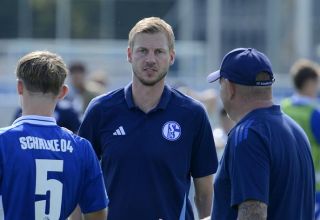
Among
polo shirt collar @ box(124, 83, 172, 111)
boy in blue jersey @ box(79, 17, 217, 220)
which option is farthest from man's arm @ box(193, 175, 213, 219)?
polo shirt collar @ box(124, 83, 172, 111)

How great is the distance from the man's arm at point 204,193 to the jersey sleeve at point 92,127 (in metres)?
0.63

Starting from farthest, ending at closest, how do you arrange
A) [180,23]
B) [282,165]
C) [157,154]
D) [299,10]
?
[180,23] → [299,10] → [157,154] → [282,165]

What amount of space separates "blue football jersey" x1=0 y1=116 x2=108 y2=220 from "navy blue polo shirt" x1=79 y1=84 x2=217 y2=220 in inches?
28.1

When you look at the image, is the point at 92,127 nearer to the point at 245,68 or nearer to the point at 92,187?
the point at 92,187

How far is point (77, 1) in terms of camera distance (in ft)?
86.9

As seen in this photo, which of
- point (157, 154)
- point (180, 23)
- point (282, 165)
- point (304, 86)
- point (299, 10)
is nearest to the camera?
point (282, 165)

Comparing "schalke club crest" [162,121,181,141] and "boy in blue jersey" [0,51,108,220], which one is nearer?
"boy in blue jersey" [0,51,108,220]

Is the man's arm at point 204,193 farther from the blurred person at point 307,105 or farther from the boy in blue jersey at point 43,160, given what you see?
the blurred person at point 307,105

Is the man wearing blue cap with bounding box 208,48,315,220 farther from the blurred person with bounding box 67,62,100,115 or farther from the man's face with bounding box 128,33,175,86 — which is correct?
the blurred person with bounding box 67,62,100,115

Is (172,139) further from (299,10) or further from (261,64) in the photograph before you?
(299,10)

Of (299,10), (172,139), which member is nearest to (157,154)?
(172,139)

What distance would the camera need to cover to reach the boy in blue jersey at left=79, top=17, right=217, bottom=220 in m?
5.82

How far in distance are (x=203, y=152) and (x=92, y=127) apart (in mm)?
670

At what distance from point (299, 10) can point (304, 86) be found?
1374 cm
